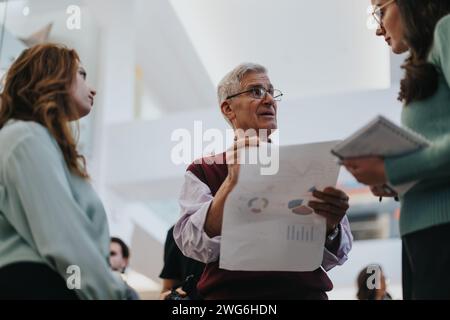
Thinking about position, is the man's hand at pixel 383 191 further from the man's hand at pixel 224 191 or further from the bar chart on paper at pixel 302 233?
the man's hand at pixel 224 191

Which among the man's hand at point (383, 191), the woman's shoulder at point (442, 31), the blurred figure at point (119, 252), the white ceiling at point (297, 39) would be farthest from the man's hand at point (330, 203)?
the white ceiling at point (297, 39)

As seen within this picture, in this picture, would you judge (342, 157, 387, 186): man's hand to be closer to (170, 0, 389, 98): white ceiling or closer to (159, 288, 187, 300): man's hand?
(159, 288, 187, 300): man's hand

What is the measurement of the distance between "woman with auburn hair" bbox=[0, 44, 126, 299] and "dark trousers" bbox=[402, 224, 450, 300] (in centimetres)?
63

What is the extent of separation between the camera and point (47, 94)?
1.61 meters

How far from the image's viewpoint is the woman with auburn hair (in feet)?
4.65

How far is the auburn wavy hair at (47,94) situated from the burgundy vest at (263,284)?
0.47 m

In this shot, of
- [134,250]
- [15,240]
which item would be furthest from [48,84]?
[134,250]

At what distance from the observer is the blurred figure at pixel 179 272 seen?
8.39 ft

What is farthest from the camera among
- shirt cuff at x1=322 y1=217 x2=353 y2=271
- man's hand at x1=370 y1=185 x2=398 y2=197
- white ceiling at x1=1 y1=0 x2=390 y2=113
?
white ceiling at x1=1 y1=0 x2=390 y2=113

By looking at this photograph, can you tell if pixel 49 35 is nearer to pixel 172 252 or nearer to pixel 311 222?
pixel 172 252

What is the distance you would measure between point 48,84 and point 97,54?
5767 mm

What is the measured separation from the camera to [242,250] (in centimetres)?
171

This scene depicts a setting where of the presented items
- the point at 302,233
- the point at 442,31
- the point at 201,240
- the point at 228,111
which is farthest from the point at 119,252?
the point at 442,31

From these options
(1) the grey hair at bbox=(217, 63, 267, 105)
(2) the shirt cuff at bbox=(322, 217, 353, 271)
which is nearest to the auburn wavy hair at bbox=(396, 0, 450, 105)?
(2) the shirt cuff at bbox=(322, 217, 353, 271)
